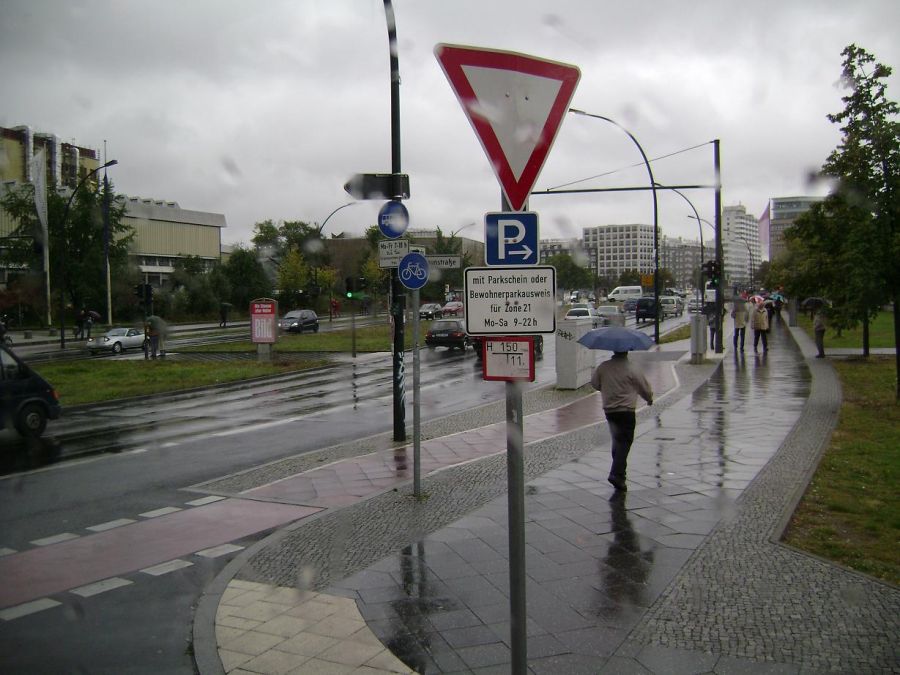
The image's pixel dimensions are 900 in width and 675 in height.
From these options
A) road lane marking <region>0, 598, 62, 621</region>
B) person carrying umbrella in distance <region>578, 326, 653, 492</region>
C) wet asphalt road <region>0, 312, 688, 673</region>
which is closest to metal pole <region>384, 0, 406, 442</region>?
wet asphalt road <region>0, 312, 688, 673</region>

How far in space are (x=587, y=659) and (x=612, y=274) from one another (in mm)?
128972

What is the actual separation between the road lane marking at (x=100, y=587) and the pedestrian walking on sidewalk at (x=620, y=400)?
466cm

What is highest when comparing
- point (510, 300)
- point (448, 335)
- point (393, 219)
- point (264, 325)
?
point (393, 219)

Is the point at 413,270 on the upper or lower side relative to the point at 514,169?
lower

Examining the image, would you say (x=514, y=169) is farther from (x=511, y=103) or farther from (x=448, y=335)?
(x=448, y=335)

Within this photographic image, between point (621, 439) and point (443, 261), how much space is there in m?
3.35

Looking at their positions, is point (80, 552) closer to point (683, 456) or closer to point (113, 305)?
point (683, 456)

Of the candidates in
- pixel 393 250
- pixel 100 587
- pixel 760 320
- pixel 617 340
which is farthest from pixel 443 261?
pixel 760 320

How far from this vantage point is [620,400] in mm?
7914

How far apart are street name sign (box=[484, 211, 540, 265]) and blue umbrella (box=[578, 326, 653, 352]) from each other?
16.0ft

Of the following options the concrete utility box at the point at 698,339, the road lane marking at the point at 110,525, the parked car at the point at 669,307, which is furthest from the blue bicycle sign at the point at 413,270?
the parked car at the point at 669,307

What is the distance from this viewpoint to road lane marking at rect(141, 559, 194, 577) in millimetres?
5938

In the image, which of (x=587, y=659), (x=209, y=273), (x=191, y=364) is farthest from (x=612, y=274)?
(x=587, y=659)

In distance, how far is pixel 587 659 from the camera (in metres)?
4.09
